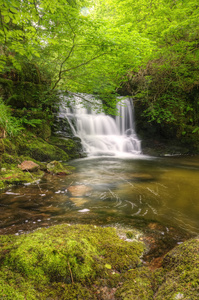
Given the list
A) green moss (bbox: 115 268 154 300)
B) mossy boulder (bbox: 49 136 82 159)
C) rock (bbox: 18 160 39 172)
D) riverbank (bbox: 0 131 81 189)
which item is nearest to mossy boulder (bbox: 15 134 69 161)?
riverbank (bbox: 0 131 81 189)

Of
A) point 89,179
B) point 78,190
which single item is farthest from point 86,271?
point 89,179

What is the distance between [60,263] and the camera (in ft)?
4.52

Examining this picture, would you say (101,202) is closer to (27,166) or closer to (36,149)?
(27,166)

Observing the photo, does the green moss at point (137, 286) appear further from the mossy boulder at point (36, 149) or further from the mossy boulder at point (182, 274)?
the mossy boulder at point (36, 149)

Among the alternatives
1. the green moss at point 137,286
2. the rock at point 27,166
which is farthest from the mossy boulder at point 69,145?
the green moss at point 137,286

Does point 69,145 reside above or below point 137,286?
above

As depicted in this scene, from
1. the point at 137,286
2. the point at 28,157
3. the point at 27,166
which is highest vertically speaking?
A: the point at 28,157

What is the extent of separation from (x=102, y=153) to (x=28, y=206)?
24.1 feet

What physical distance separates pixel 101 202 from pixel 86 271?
2.14 metres

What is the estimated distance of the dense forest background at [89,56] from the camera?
4.65m

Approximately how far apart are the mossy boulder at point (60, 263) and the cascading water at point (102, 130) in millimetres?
8233

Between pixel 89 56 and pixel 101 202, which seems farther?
pixel 89 56

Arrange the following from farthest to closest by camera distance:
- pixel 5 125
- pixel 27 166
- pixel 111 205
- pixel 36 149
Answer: pixel 36 149
pixel 5 125
pixel 27 166
pixel 111 205

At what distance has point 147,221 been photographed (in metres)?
2.66
